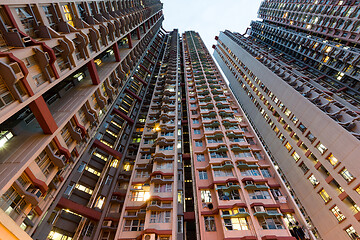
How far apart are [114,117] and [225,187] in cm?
2433

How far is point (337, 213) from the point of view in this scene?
76.1 feet

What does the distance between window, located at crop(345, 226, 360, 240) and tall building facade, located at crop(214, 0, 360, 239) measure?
0.08 m

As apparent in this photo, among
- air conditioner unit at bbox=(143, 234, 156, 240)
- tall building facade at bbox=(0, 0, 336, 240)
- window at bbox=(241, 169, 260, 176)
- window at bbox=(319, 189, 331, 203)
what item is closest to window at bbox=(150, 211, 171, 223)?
tall building facade at bbox=(0, 0, 336, 240)

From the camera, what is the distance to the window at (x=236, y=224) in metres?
20.2

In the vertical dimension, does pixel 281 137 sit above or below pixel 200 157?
above

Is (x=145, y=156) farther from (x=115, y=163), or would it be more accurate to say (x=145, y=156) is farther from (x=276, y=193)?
(x=276, y=193)

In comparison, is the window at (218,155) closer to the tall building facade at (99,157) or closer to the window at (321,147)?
the tall building facade at (99,157)

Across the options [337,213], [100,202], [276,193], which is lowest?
[337,213]

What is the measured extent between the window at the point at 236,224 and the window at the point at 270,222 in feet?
6.96

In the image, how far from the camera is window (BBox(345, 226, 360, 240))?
20.2 m

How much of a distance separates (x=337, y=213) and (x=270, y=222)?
11816 millimetres

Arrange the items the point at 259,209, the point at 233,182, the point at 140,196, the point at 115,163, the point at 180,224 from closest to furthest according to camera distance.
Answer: the point at 180,224
the point at 259,209
the point at 140,196
the point at 233,182
the point at 115,163

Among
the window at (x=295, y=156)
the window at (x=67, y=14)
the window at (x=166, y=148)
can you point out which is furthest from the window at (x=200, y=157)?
the window at (x=67, y=14)

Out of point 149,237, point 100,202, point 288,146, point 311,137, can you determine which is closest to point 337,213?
point 311,137
